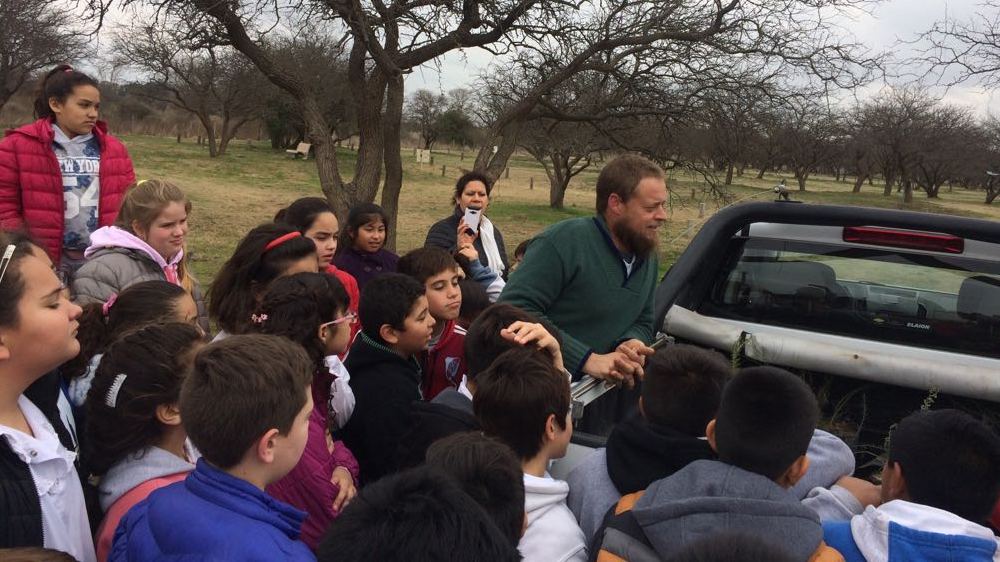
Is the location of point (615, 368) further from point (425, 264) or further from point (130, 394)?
point (130, 394)

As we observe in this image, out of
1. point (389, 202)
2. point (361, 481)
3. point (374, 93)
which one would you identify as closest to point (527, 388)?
point (361, 481)

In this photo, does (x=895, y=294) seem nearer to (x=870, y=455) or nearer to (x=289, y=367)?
(x=870, y=455)

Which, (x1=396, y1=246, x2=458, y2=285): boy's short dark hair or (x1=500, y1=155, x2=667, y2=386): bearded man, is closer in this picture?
(x1=500, y1=155, x2=667, y2=386): bearded man

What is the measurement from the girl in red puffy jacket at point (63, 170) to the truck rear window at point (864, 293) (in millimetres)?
3360

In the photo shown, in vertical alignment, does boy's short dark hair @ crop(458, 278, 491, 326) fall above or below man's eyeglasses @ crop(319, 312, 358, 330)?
below

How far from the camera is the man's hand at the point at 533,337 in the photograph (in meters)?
2.44

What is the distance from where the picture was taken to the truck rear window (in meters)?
3.11

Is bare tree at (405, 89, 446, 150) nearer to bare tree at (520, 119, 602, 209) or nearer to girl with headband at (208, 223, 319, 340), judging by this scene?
bare tree at (520, 119, 602, 209)

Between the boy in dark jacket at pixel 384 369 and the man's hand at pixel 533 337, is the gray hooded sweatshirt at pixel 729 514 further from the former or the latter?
the boy in dark jacket at pixel 384 369

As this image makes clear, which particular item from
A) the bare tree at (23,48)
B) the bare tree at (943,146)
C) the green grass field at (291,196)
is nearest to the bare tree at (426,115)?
the green grass field at (291,196)

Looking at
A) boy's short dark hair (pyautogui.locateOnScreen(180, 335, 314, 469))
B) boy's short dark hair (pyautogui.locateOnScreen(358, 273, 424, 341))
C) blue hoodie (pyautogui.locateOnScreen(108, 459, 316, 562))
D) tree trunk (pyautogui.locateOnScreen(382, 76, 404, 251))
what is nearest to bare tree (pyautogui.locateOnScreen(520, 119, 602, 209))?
tree trunk (pyautogui.locateOnScreen(382, 76, 404, 251))

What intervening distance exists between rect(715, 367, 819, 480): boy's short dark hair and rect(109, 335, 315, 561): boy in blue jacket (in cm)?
100

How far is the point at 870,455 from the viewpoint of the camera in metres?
2.87

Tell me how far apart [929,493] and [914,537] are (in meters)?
0.20
